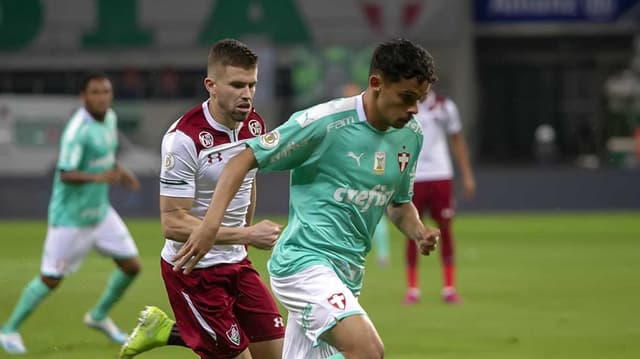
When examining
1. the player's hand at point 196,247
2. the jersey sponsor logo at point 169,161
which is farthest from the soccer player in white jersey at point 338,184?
the jersey sponsor logo at point 169,161

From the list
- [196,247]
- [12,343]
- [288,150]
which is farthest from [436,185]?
[196,247]

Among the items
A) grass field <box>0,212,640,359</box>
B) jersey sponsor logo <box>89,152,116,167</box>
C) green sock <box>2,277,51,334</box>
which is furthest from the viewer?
jersey sponsor logo <box>89,152,116,167</box>

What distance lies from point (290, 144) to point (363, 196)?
0.45 m

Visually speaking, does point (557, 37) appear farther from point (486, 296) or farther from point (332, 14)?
point (486, 296)

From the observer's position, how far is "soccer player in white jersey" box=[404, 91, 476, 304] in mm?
12656

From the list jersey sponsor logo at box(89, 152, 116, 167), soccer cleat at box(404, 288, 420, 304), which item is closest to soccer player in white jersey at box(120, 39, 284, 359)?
jersey sponsor logo at box(89, 152, 116, 167)

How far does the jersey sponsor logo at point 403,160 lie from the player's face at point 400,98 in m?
0.22

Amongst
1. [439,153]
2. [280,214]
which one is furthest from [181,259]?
[280,214]

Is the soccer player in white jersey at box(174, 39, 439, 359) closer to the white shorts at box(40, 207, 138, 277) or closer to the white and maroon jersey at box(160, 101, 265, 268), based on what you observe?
the white and maroon jersey at box(160, 101, 265, 268)

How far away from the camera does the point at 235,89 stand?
6664mm

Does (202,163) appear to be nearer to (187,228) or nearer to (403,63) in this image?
(187,228)

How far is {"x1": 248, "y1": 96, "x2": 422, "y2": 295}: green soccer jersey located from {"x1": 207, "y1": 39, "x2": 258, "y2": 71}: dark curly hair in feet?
2.25

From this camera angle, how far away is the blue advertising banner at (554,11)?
37938 millimetres

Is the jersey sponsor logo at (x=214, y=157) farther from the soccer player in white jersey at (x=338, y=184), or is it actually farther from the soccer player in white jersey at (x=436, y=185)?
the soccer player in white jersey at (x=436, y=185)
